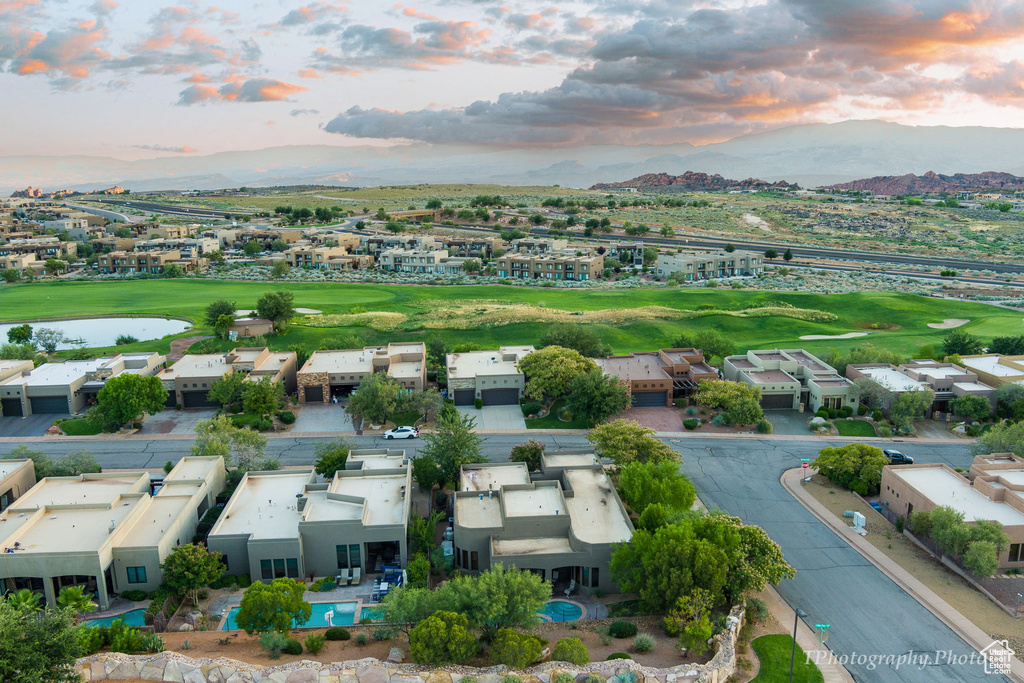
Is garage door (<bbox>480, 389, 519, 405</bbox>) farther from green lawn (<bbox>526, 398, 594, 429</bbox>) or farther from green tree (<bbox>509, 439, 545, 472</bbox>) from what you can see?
green tree (<bbox>509, 439, 545, 472</bbox>)

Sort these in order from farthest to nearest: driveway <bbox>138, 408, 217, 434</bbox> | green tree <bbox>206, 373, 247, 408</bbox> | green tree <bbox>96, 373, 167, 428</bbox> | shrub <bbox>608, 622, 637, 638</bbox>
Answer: green tree <bbox>206, 373, 247, 408</bbox> < driveway <bbox>138, 408, 217, 434</bbox> < green tree <bbox>96, 373, 167, 428</bbox> < shrub <bbox>608, 622, 637, 638</bbox>

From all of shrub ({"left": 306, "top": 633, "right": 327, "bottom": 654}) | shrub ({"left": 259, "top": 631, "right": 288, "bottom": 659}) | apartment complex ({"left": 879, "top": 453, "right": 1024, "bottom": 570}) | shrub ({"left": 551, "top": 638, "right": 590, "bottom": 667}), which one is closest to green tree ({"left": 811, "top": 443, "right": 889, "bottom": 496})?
apartment complex ({"left": 879, "top": 453, "right": 1024, "bottom": 570})

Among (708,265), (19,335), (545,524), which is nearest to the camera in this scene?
(545,524)

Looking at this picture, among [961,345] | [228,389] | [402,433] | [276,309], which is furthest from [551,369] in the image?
[961,345]

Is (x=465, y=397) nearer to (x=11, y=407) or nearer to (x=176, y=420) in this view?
(x=176, y=420)

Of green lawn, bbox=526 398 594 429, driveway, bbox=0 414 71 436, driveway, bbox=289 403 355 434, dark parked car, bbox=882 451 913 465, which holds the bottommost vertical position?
dark parked car, bbox=882 451 913 465

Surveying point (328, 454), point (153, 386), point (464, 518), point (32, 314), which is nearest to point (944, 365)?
point (464, 518)

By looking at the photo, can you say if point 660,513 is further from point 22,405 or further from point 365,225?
point 365,225
